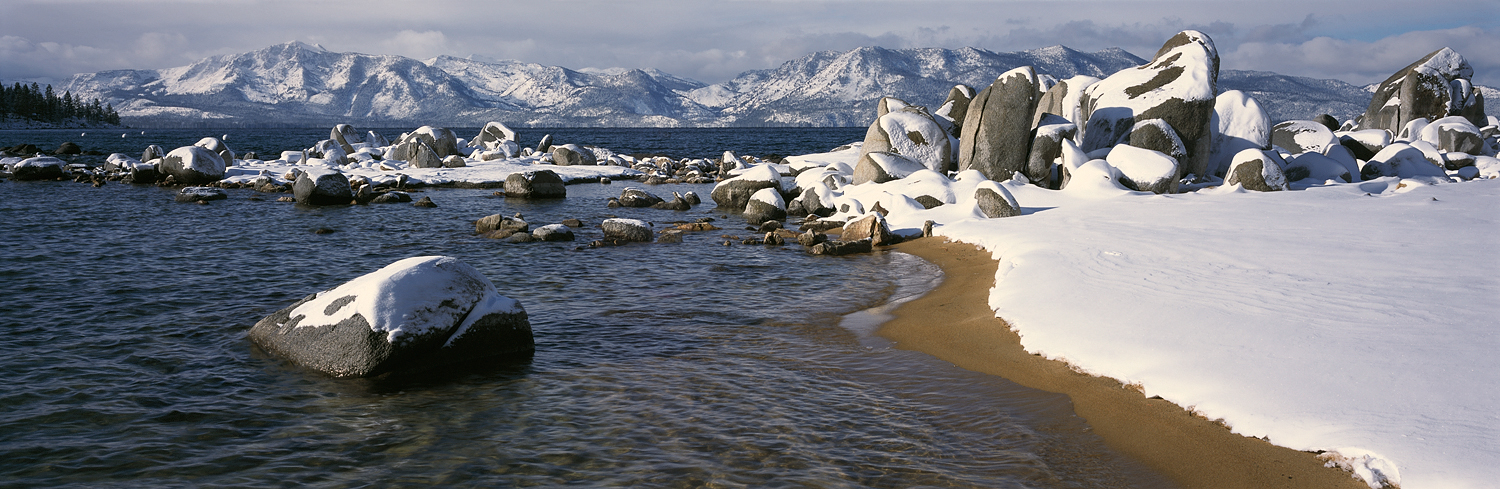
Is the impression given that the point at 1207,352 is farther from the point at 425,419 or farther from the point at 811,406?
the point at 425,419

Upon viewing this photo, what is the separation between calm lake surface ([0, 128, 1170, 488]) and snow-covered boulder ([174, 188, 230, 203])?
15.4 metres

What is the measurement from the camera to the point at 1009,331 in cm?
1116

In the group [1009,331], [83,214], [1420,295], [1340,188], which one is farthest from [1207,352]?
[83,214]

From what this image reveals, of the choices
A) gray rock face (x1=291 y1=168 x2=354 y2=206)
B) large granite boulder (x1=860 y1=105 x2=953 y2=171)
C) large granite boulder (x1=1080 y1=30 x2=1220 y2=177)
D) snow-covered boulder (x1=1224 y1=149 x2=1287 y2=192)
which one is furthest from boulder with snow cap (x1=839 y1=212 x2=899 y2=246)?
gray rock face (x1=291 y1=168 x2=354 y2=206)

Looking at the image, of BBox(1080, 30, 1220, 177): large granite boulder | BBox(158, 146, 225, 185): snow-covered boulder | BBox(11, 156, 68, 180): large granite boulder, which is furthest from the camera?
BBox(11, 156, 68, 180): large granite boulder

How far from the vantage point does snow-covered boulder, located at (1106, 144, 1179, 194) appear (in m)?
24.7

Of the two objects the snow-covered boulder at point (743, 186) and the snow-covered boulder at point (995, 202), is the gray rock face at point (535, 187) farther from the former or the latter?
the snow-covered boulder at point (995, 202)

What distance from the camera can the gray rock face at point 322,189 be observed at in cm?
3062

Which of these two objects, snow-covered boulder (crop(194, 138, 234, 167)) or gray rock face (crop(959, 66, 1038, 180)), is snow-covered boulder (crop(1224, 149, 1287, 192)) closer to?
gray rock face (crop(959, 66, 1038, 180))

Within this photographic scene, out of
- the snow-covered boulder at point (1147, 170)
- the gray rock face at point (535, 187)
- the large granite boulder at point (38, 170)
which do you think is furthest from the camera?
the large granite boulder at point (38, 170)

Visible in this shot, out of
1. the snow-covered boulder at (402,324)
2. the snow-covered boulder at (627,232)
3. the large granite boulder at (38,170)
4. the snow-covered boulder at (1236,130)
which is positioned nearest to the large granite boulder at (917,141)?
the snow-covered boulder at (1236,130)

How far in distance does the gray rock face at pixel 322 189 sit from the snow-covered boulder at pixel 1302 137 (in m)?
39.4

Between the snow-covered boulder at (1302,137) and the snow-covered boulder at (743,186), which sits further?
the snow-covered boulder at (1302,137)

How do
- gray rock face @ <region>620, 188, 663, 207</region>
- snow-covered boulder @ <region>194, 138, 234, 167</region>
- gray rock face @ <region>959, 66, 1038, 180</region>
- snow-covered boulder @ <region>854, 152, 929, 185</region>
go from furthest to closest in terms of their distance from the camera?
1. snow-covered boulder @ <region>194, 138, 234, 167</region>
2. gray rock face @ <region>620, 188, 663, 207</region>
3. snow-covered boulder @ <region>854, 152, 929, 185</region>
4. gray rock face @ <region>959, 66, 1038, 180</region>
